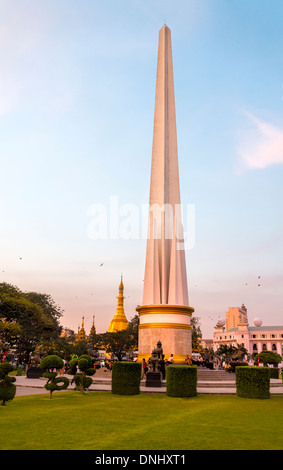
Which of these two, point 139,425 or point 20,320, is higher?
point 20,320

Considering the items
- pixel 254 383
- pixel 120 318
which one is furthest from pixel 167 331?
pixel 120 318

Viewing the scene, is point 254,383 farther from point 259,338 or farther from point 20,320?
point 259,338

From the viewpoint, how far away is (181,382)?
16.8 metres

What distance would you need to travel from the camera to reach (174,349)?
29500 millimetres

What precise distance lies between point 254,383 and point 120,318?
76342mm

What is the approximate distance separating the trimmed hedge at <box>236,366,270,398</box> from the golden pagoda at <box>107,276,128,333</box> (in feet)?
234

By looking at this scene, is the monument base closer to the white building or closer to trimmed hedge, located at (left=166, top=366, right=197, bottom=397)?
trimmed hedge, located at (left=166, top=366, right=197, bottom=397)

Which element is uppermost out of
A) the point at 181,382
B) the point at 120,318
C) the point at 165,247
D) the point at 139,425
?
the point at 165,247

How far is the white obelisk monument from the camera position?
30016 millimetres

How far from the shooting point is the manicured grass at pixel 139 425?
7.37 m

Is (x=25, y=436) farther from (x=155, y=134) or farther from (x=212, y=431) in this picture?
(x=155, y=134)

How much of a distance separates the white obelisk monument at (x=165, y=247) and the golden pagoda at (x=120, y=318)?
56.3 meters

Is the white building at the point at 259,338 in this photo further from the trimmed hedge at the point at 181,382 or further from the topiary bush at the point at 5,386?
the topiary bush at the point at 5,386
